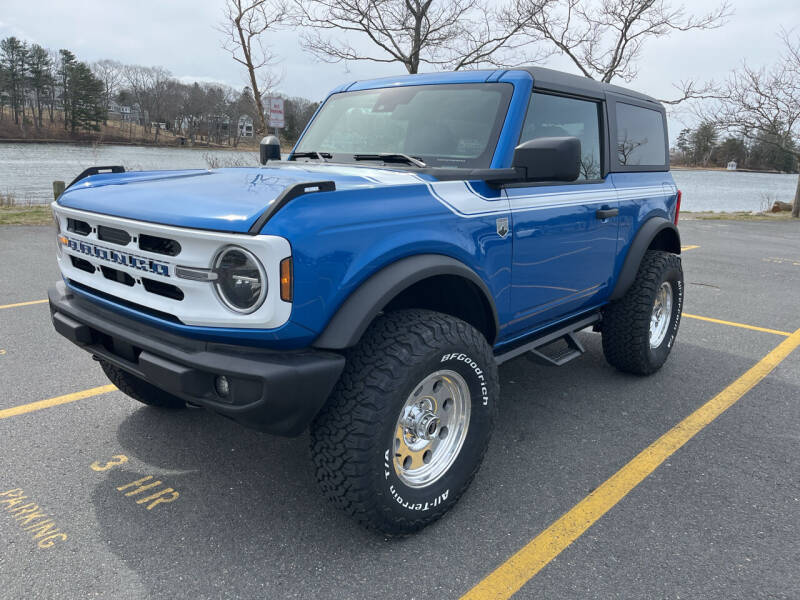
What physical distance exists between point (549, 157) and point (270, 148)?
7.68 ft

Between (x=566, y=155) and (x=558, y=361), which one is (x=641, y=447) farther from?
(x=566, y=155)

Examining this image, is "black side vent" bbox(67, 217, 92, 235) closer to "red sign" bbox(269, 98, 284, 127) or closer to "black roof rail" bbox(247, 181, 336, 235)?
"black roof rail" bbox(247, 181, 336, 235)

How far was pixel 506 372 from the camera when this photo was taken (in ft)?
14.3

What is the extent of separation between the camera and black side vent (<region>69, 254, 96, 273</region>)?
8.55ft

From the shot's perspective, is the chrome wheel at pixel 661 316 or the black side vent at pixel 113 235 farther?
the chrome wheel at pixel 661 316

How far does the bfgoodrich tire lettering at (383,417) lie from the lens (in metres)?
2.18

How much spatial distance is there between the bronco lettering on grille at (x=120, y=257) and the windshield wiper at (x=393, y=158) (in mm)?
1329

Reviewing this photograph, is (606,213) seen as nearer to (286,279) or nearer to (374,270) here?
(374,270)

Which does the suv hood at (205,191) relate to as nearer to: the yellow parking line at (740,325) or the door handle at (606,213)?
the door handle at (606,213)

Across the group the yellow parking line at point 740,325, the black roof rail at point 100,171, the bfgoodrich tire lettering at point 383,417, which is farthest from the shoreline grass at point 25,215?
the bfgoodrich tire lettering at point 383,417

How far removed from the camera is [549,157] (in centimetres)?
262

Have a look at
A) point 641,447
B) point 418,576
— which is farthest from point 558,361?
point 418,576

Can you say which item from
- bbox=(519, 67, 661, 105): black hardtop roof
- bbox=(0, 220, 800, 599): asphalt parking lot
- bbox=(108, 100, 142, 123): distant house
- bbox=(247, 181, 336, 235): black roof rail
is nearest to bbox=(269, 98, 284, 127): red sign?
bbox=(0, 220, 800, 599): asphalt parking lot

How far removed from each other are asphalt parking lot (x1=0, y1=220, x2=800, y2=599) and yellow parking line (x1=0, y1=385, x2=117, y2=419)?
16 mm
